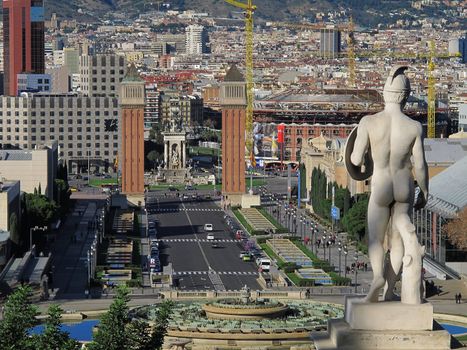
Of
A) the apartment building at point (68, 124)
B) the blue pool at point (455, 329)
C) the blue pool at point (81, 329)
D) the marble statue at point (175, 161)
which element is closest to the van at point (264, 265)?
the blue pool at point (81, 329)

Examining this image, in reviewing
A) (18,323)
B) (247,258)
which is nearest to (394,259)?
(18,323)

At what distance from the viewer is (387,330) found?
1499cm

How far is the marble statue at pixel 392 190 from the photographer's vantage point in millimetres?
15344

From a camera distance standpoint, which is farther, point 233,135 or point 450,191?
point 233,135

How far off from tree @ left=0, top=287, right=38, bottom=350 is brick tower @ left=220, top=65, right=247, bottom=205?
83.9 meters

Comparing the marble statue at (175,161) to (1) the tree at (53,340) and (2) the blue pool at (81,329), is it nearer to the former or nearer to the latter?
(2) the blue pool at (81,329)

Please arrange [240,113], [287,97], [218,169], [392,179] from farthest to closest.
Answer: [287,97] < [218,169] < [240,113] < [392,179]

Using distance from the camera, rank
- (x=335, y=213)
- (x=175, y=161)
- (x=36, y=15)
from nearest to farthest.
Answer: (x=335, y=213)
(x=175, y=161)
(x=36, y=15)

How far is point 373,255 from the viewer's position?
1539cm

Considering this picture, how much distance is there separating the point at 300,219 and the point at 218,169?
41.4 metres

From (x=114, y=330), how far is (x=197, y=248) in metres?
60.7

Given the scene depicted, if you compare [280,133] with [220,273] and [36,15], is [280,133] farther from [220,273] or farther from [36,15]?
[220,273]

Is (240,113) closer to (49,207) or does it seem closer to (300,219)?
(300,219)

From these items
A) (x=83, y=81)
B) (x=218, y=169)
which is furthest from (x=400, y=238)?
(x=83, y=81)
